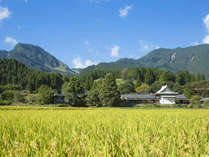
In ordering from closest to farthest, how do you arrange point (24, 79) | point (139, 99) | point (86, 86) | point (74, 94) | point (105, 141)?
point (105, 141) < point (74, 94) < point (139, 99) < point (86, 86) < point (24, 79)

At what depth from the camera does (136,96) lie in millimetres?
68562

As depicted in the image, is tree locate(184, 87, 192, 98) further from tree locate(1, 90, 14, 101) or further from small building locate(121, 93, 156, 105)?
tree locate(1, 90, 14, 101)

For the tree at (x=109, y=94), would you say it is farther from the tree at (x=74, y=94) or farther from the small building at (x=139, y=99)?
the small building at (x=139, y=99)

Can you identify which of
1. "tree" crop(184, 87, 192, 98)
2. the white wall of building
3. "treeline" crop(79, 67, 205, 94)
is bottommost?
the white wall of building

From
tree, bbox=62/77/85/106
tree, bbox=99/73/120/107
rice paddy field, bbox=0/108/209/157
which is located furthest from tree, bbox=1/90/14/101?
rice paddy field, bbox=0/108/209/157

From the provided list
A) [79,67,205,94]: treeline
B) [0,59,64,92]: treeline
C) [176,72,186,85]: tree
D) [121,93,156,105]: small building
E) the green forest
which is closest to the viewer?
→ the green forest

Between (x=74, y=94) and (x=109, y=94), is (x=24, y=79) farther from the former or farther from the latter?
(x=109, y=94)

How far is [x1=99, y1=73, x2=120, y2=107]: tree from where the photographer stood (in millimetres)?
46750

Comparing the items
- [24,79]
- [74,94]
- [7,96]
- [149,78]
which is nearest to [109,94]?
[74,94]

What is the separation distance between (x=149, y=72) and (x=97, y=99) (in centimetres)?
6823

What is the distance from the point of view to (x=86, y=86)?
104000mm

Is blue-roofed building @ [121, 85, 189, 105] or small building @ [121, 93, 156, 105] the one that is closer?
blue-roofed building @ [121, 85, 189, 105]

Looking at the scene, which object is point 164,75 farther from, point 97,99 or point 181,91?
point 97,99

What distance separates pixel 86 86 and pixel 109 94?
190 feet
